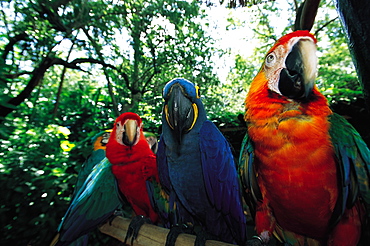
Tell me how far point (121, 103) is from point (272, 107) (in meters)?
5.00

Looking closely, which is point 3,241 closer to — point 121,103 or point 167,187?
point 167,187

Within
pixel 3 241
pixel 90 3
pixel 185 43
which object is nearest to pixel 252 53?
pixel 185 43

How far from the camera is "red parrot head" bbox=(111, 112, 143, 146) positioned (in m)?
2.00

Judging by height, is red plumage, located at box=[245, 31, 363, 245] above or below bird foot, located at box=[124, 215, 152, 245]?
above

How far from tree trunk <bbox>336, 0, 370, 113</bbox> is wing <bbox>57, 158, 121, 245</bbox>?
1878mm

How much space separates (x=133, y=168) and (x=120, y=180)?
19cm

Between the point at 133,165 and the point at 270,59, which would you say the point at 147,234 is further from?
the point at 270,59

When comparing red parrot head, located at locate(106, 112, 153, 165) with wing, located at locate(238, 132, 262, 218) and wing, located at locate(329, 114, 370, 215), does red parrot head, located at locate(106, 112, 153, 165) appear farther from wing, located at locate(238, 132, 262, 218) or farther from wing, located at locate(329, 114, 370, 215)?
wing, located at locate(329, 114, 370, 215)

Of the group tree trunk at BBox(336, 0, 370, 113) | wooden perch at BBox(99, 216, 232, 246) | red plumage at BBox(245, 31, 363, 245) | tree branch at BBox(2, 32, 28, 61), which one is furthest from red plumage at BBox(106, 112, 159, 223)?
tree branch at BBox(2, 32, 28, 61)

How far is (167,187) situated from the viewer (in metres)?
1.66

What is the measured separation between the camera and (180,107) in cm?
137

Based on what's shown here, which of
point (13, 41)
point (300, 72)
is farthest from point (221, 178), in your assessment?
point (13, 41)

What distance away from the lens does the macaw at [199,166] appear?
1.41m

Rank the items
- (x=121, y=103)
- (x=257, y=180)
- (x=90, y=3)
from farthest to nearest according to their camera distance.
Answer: (x=121, y=103)
(x=90, y=3)
(x=257, y=180)
